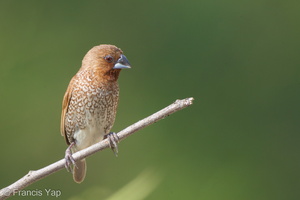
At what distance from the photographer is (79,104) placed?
8.50ft

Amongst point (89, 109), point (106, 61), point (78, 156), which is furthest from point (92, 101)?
point (78, 156)

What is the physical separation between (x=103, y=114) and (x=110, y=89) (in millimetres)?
160

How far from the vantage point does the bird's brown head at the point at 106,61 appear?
7.41ft

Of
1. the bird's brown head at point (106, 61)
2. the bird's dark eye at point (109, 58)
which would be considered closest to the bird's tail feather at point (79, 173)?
the bird's brown head at point (106, 61)

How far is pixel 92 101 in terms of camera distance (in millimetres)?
2555

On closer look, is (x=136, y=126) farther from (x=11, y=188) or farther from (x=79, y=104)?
(x=79, y=104)

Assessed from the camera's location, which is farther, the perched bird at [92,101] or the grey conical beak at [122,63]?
the perched bird at [92,101]

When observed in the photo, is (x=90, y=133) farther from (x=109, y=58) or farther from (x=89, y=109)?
(x=109, y=58)

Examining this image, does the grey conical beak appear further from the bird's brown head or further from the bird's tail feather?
the bird's tail feather

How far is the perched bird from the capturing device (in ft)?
7.59

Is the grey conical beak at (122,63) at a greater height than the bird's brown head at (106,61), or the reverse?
the bird's brown head at (106,61)

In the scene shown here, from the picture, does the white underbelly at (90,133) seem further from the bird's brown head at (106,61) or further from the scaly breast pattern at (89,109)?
the bird's brown head at (106,61)

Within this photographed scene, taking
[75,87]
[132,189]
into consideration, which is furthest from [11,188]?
[75,87]

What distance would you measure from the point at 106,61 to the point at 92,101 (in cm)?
33
